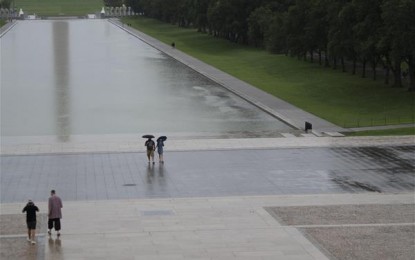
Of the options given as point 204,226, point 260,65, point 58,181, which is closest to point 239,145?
point 58,181

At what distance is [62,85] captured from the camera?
64062 millimetres

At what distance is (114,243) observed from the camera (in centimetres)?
2134

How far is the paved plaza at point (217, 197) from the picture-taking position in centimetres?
2116

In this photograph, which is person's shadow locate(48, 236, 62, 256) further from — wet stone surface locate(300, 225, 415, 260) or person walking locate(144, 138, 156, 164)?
person walking locate(144, 138, 156, 164)

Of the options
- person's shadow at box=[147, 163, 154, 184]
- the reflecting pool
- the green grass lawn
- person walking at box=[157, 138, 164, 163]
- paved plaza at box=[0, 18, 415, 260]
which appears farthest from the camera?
the green grass lawn

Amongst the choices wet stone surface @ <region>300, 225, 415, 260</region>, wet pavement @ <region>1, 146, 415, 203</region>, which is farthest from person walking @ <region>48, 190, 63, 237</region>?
wet stone surface @ <region>300, 225, 415, 260</region>

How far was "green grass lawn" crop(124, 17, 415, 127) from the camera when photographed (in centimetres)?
4906

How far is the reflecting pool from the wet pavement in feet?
22.8

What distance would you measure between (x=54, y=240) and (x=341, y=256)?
7.27 metres

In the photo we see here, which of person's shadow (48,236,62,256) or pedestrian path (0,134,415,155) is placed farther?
pedestrian path (0,134,415,155)

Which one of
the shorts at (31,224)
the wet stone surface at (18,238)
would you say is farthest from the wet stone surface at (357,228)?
the shorts at (31,224)

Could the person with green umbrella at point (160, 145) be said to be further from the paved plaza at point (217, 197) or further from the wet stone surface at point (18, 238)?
the wet stone surface at point (18, 238)

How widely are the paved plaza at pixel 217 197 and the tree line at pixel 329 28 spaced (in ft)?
53.1

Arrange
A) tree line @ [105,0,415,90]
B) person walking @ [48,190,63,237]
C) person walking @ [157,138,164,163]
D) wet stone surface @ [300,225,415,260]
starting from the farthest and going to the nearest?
tree line @ [105,0,415,90] < person walking @ [157,138,164,163] < person walking @ [48,190,63,237] < wet stone surface @ [300,225,415,260]
